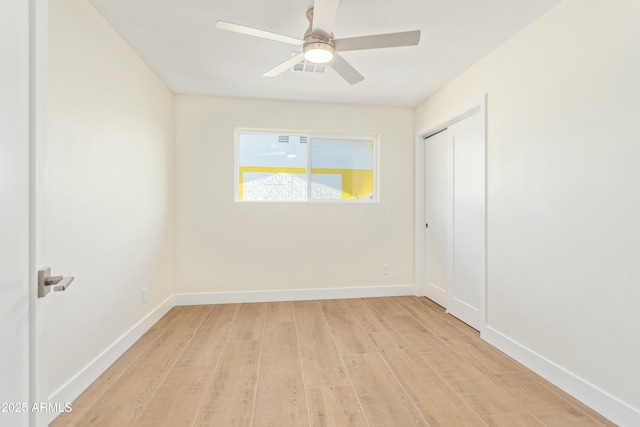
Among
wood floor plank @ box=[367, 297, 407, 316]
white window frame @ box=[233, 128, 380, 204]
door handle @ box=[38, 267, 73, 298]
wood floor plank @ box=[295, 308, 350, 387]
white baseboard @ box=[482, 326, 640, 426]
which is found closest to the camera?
door handle @ box=[38, 267, 73, 298]

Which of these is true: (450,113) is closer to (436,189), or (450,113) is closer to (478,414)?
(436,189)

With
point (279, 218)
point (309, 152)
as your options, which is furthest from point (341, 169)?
point (279, 218)

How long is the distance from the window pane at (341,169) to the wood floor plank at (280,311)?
1.38 meters

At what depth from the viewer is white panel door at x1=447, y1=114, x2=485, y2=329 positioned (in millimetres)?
→ 2549

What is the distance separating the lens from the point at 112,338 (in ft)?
6.79

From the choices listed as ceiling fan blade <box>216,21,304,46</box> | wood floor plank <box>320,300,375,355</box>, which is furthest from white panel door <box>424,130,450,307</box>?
ceiling fan blade <box>216,21,304,46</box>

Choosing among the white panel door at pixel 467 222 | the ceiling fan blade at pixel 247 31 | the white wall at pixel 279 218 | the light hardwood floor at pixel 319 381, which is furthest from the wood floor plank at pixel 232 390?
the ceiling fan blade at pixel 247 31

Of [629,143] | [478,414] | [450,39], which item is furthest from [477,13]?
[478,414]

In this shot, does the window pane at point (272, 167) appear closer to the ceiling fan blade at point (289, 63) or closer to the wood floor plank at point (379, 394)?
the ceiling fan blade at point (289, 63)

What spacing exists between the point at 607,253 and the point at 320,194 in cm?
264

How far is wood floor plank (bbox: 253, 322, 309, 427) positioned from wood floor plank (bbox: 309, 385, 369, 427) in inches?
2.3

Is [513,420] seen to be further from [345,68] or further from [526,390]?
[345,68]

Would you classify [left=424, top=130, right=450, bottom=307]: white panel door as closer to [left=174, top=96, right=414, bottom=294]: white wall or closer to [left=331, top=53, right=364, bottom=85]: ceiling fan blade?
[left=174, top=96, right=414, bottom=294]: white wall

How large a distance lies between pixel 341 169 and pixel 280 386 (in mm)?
2589
